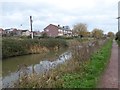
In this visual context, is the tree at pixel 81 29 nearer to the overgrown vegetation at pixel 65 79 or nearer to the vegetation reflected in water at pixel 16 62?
the vegetation reflected in water at pixel 16 62

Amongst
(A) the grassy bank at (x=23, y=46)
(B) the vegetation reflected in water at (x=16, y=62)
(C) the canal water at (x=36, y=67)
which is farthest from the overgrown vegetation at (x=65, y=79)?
(A) the grassy bank at (x=23, y=46)

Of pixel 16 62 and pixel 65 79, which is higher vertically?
pixel 65 79

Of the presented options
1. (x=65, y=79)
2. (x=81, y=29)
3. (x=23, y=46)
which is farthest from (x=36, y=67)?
(x=81, y=29)

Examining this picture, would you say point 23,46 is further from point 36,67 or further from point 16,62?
point 36,67

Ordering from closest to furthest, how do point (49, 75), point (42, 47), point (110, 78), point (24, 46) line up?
point (49, 75) → point (110, 78) → point (24, 46) → point (42, 47)

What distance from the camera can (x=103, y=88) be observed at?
9.08 meters

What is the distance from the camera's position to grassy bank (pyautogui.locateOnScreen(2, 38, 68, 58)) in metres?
30.2

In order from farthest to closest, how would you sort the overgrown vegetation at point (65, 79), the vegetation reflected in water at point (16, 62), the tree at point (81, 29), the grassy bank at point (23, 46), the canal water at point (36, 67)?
1. the tree at point (81, 29)
2. the grassy bank at point (23, 46)
3. the vegetation reflected in water at point (16, 62)
4. the canal water at point (36, 67)
5. the overgrown vegetation at point (65, 79)

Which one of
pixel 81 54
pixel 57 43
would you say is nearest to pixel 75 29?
pixel 57 43

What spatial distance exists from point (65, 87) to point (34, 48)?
27.9m

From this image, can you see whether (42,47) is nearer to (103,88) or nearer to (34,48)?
(34,48)

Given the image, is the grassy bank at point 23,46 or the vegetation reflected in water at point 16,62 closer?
the vegetation reflected in water at point 16,62

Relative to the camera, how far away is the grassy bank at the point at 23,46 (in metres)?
30.2

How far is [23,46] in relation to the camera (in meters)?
34.2
